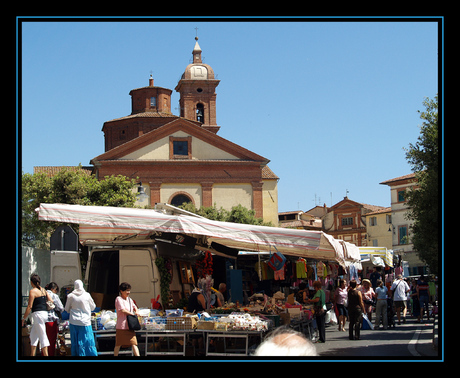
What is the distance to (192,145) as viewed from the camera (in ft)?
177

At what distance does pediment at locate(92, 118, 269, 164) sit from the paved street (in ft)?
119

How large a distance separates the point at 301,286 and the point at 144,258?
644 centimetres

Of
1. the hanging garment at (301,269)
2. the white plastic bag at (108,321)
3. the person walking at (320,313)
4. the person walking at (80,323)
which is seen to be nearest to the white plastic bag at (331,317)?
the hanging garment at (301,269)

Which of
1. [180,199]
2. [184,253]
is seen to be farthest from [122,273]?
[180,199]

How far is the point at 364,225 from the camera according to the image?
281 feet

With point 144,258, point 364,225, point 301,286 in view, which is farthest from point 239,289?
point 364,225

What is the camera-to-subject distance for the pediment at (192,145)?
174 ft

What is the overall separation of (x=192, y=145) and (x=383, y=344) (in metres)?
41.3

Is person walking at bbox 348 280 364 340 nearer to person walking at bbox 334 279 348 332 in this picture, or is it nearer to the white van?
person walking at bbox 334 279 348 332

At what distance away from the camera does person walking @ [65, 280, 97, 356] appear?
376 inches

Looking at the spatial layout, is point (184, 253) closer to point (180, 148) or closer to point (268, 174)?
point (180, 148)

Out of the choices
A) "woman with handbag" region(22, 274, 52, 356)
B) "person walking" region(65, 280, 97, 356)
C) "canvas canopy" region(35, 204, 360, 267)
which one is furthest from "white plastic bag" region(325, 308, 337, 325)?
"woman with handbag" region(22, 274, 52, 356)
